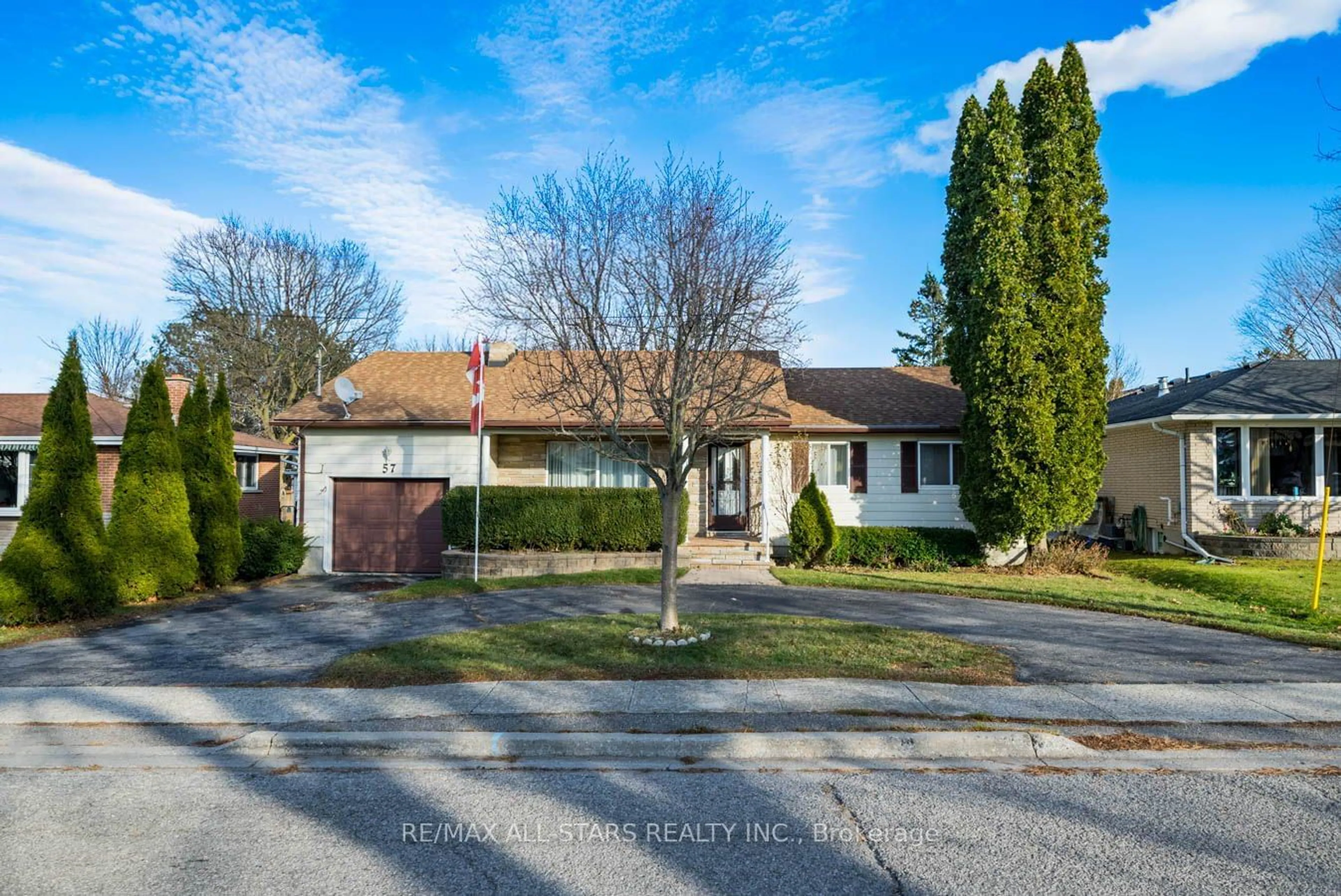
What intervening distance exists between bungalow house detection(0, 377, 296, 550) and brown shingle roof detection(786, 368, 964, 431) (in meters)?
13.4

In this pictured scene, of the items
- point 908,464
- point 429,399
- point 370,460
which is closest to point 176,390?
point 370,460

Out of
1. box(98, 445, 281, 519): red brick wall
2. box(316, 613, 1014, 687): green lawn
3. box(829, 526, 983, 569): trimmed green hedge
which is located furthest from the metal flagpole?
box(98, 445, 281, 519): red brick wall

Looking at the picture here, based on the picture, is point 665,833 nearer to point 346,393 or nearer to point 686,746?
point 686,746

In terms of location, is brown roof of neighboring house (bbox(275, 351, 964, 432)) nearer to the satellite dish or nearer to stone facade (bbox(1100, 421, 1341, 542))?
the satellite dish

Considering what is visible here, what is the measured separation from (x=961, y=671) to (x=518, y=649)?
4.24m

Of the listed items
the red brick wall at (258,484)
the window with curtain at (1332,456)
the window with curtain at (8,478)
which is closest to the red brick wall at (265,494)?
the red brick wall at (258,484)

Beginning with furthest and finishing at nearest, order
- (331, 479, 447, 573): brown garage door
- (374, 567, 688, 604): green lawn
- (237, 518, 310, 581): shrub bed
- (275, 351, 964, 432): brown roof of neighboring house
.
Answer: (331, 479, 447, 573): brown garage door, (275, 351, 964, 432): brown roof of neighboring house, (237, 518, 310, 581): shrub bed, (374, 567, 688, 604): green lawn

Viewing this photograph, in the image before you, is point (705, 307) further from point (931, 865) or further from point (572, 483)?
point (572, 483)

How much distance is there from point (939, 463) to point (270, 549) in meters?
14.3

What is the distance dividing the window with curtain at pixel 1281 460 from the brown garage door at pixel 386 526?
17.3 m

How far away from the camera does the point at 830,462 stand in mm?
18969

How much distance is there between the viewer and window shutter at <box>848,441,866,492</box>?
1880cm

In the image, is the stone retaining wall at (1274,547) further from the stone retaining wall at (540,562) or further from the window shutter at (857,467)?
the stone retaining wall at (540,562)

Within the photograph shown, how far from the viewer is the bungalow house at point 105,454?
2130 cm
